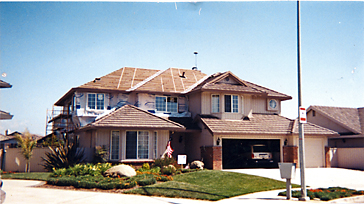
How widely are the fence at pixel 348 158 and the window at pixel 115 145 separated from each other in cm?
1611

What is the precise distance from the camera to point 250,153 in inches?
1037

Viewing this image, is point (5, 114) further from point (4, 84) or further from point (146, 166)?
point (146, 166)

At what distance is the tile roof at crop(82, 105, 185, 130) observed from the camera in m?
22.3

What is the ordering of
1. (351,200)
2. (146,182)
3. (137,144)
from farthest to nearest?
(137,144), (146,182), (351,200)

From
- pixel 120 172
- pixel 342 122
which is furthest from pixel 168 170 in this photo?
pixel 342 122

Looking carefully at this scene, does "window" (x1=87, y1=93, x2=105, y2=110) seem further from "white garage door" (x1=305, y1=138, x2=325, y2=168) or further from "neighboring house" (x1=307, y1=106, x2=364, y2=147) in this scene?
"neighboring house" (x1=307, y1=106, x2=364, y2=147)

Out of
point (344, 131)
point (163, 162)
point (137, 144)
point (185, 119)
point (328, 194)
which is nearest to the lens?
point (328, 194)

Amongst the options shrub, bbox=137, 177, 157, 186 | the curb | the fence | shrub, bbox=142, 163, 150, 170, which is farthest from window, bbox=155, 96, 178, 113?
the curb

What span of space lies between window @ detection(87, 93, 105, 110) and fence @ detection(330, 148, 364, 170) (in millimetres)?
17676

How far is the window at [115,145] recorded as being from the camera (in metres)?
23.2

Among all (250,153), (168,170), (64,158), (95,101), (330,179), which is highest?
(95,101)

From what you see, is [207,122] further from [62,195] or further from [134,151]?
[62,195]

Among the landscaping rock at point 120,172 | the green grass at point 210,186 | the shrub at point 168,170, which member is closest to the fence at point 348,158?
the green grass at point 210,186

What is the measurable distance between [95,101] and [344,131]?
2203 centimetres
